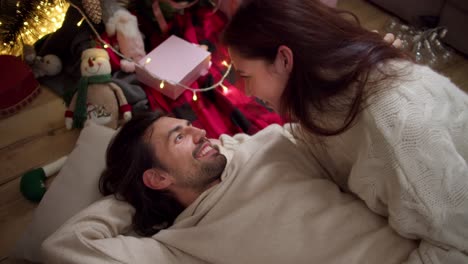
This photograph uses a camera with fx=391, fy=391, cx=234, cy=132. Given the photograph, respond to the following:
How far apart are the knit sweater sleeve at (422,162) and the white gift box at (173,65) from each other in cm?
103

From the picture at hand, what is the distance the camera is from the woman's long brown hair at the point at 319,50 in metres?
0.90

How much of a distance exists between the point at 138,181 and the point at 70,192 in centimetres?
31

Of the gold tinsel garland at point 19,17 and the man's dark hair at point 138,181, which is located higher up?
the gold tinsel garland at point 19,17

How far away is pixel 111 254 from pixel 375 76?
0.84 m

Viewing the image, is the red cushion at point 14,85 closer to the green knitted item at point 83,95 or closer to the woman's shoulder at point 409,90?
the green knitted item at point 83,95

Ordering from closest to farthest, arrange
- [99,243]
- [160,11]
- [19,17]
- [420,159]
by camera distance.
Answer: [420,159], [99,243], [19,17], [160,11]

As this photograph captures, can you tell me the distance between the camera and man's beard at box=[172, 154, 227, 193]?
1.21 m

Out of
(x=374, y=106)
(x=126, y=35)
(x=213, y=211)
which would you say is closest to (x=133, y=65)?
(x=126, y=35)

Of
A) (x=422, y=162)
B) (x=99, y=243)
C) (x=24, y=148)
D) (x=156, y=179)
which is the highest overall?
(x=422, y=162)

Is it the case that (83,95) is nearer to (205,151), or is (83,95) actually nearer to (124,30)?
(124,30)

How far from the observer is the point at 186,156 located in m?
1.21

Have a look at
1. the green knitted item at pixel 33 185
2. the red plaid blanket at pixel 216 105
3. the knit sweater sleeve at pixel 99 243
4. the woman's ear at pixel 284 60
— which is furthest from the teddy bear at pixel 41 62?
the woman's ear at pixel 284 60

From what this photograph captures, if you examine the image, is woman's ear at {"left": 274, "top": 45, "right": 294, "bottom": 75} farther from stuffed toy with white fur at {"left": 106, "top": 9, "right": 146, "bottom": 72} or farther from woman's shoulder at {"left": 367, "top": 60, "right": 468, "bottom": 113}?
stuffed toy with white fur at {"left": 106, "top": 9, "right": 146, "bottom": 72}

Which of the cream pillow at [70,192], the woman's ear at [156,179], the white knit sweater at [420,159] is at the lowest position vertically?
the cream pillow at [70,192]
